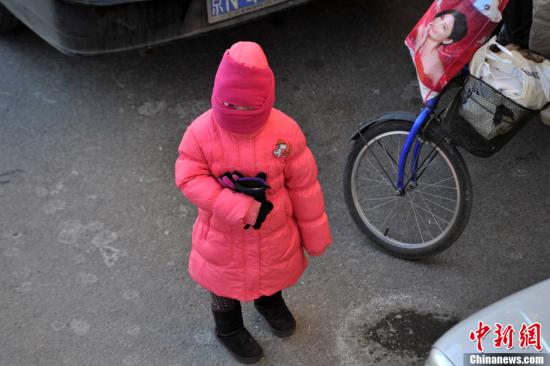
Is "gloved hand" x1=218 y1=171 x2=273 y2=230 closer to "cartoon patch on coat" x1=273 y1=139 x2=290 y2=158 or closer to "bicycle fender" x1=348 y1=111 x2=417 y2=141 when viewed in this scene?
"cartoon patch on coat" x1=273 y1=139 x2=290 y2=158

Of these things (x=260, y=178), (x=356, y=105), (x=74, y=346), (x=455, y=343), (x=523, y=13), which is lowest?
(x=74, y=346)

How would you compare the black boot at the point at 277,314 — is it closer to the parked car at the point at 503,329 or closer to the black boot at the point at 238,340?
the black boot at the point at 238,340

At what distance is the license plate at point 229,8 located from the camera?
368 centimetres

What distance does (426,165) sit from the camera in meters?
3.22

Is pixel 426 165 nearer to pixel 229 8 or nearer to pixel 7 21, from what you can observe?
pixel 229 8

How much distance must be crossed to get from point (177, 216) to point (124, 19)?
1.02 m

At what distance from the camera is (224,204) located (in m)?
2.44

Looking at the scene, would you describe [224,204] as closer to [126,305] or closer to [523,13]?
[126,305]

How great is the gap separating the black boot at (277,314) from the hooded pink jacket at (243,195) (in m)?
0.29

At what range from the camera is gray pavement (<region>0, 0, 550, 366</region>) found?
10.3ft

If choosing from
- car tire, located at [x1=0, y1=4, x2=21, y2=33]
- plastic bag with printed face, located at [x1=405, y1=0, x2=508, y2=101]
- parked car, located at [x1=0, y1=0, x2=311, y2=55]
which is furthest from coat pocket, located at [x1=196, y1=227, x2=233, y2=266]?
car tire, located at [x1=0, y1=4, x2=21, y2=33]

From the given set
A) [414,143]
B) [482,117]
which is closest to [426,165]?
[414,143]

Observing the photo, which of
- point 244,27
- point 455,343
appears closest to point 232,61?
point 455,343

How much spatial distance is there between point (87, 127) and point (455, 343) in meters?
2.66
